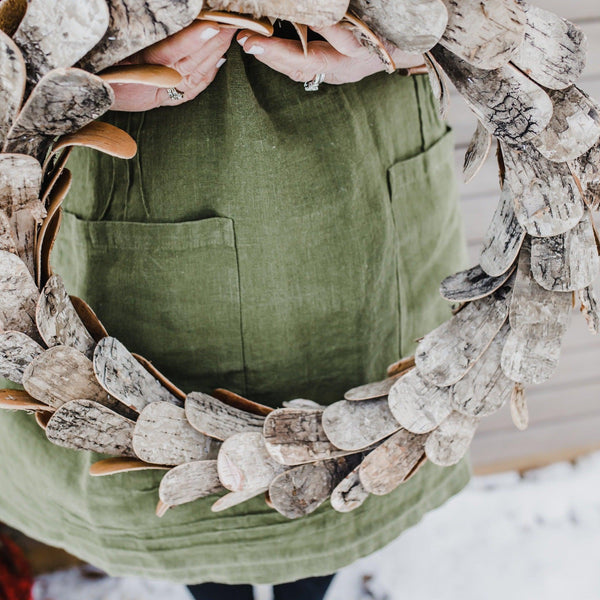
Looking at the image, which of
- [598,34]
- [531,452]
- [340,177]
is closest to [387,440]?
[340,177]

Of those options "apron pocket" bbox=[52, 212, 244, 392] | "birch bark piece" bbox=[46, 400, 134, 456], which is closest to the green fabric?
"apron pocket" bbox=[52, 212, 244, 392]

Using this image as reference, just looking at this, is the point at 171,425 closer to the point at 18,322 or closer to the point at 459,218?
the point at 18,322

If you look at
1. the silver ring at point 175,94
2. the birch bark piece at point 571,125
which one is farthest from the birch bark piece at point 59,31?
the birch bark piece at point 571,125

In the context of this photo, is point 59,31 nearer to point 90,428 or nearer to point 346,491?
point 90,428

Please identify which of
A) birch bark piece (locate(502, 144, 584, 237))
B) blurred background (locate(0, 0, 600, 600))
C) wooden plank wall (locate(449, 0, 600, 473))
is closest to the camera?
birch bark piece (locate(502, 144, 584, 237))

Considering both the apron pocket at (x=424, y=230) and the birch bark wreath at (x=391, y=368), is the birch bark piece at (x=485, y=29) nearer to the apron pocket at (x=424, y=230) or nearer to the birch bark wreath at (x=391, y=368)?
the birch bark wreath at (x=391, y=368)

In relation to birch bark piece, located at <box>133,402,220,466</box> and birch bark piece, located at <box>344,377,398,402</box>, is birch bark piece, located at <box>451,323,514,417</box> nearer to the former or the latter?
birch bark piece, located at <box>344,377,398,402</box>

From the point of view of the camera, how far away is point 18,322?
534 mm

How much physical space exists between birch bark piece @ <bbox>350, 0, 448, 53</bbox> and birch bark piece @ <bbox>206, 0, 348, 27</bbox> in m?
0.02

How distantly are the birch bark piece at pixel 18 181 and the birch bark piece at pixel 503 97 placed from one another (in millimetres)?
323

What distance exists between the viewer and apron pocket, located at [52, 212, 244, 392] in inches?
24.7

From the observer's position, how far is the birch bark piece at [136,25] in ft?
1.40

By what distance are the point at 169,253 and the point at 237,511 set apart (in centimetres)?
29

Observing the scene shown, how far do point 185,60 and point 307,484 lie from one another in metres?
0.39
